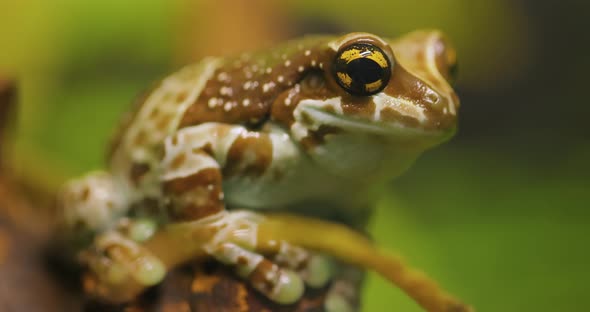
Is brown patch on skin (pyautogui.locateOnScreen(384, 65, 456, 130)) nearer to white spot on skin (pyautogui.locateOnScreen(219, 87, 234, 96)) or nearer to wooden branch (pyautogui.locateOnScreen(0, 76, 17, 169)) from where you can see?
white spot on skin (pyautogui.locateOnScreen(219, 87, 234, 96))

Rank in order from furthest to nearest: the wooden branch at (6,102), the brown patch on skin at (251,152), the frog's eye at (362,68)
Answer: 1. the wooden branch at (6,102)
2. the brown patch on skin at (251,152)
3. the frog's eye at (362,68)

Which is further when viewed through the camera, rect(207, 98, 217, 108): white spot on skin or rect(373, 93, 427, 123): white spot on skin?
rect(207, 98, 217, 108): white spot on skin

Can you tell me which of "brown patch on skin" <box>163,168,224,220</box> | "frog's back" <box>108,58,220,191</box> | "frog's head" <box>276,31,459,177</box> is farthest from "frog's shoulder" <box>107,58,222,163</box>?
"frog's head" <box>276,31,459,177</box>

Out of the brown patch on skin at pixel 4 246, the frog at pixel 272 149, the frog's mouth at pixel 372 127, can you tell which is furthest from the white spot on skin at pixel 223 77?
the brown patch on skin at pixel 4 246

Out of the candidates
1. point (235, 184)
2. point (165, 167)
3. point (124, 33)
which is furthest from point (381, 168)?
point (124, 33)

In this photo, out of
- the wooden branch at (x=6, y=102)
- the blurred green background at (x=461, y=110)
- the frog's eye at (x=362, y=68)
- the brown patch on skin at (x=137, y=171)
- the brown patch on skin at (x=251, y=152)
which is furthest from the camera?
the wooden branch at (x=6, y=102)

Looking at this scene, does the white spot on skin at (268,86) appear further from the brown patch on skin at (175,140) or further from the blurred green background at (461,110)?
the blurred green background at (461,110)

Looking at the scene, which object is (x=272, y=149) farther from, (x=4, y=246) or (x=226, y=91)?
(x=4, y=246)
